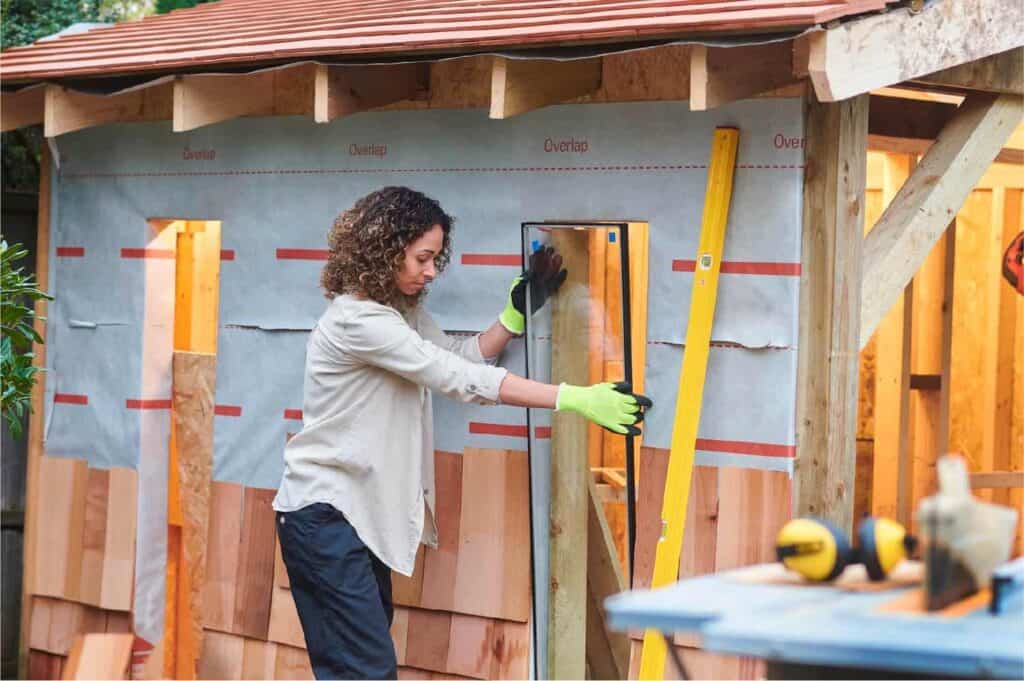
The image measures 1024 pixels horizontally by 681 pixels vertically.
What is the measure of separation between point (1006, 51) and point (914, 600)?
3.46 m

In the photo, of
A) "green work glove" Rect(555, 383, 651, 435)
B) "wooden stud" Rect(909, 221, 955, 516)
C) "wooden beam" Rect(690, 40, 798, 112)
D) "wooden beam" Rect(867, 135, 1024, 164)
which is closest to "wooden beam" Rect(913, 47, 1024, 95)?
"wooden beam" Rect(690, 40, 798, 112)

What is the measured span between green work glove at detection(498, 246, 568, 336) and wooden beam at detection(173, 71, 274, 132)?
133cm

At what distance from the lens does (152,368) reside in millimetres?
7449

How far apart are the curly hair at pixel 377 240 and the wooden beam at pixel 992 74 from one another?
193cm

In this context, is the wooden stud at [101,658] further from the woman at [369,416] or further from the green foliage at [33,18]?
the green foliage at [33,18]

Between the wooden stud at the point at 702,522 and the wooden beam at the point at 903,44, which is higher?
the wooden beam at the point at 903,44

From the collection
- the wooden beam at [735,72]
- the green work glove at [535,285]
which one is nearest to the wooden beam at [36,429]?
the green work glove at [535,285]

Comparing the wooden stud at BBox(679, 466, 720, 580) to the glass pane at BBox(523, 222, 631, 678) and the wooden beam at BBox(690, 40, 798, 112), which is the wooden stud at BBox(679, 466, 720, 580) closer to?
the glass pane at BBox(523, 222, 631, 678)

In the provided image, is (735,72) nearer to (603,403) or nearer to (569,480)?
(603,403)

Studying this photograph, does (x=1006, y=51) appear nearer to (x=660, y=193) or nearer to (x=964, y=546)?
(x=660, y=193)

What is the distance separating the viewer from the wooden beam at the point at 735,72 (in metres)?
4.95

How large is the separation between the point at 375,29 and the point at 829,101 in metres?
1.99

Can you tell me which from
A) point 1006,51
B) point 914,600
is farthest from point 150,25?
point 914,600

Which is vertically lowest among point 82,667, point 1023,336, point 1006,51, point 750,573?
point 82,667
